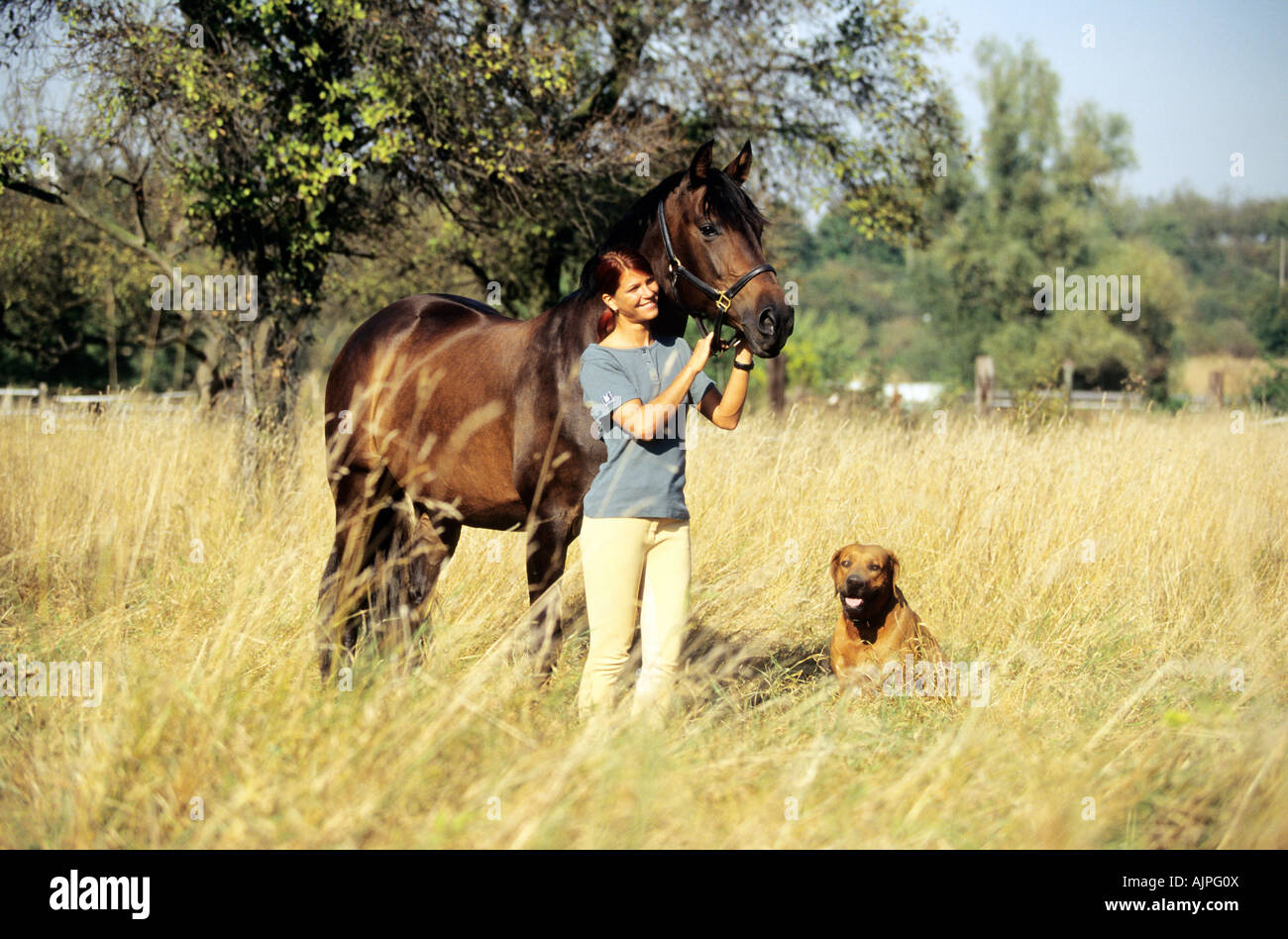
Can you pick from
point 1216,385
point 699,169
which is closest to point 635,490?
point 699,169

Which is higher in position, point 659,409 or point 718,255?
point 718,255

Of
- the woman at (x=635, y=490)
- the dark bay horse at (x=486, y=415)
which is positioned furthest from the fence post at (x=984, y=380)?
the woman at (x=635, y=490)

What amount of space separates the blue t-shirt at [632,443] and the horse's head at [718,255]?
253 millimetres

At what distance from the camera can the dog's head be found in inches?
178

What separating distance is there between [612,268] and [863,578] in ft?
6.23

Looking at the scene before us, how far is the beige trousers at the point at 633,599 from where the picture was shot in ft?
10.9

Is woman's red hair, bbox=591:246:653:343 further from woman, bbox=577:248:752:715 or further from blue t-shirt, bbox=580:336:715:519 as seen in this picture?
blue t-shirt, bbox=580:336:715:519

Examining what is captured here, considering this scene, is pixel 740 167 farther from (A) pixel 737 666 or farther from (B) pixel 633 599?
(A) pixel 737 666

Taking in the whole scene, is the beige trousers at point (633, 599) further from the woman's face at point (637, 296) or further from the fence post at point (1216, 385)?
the fence post at point (1216, 385)

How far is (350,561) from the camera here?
482cm
